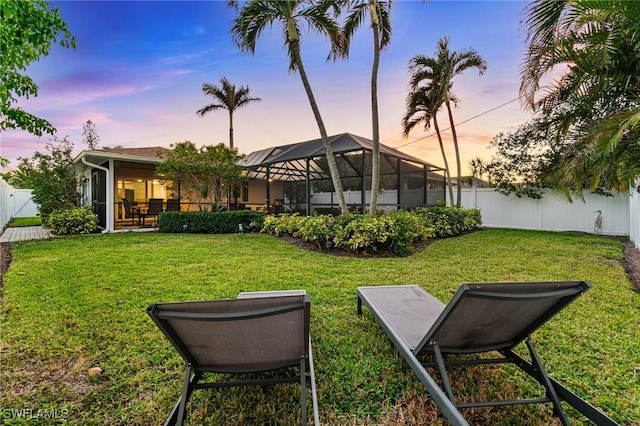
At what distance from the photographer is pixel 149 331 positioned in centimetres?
282

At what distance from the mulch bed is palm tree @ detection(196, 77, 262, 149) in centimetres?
1241

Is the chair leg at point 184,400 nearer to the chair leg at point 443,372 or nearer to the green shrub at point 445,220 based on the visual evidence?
the chair leg at point 443,372

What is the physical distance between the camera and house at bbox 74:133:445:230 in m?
10.4

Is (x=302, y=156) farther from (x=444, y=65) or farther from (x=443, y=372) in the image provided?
(x=443, y=372)

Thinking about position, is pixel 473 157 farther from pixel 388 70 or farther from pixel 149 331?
pixel 149 331

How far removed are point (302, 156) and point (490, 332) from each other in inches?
405

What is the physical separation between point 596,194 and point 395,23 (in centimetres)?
984

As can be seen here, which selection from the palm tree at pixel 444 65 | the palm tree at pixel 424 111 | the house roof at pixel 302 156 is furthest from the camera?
the palm tree at pixel 424 111

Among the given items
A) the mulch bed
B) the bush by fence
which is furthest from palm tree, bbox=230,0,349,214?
the mulch bed

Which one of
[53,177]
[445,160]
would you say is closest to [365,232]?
[445,160]

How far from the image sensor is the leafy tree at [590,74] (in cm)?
357

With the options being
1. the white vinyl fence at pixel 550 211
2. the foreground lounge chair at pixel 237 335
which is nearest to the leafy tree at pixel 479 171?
the white vinyl fence at pixel 550 211

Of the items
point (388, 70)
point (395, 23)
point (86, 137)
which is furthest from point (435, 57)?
point (86, 137)

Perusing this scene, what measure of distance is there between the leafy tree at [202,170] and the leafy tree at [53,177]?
3209 millimetres
